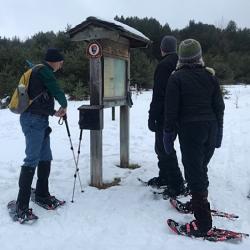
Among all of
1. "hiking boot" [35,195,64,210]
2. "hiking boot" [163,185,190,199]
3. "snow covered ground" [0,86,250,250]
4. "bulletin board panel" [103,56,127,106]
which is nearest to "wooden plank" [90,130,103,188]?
"snow covered ground" [0,86,250,250]

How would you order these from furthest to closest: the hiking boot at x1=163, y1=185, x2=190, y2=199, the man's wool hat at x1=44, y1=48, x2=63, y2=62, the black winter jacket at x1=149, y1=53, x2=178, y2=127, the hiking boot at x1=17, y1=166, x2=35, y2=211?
the hiking boot at x1=163, y1=185, x2=190, y2=199, the black winter jacket at x1=149, y1=53, x2=178, y2=127, the man's wool hat at x1=44, y1=48, x2=63, y2=62, the hiking boot at x1=17, y1=166, x2=35, y2=211

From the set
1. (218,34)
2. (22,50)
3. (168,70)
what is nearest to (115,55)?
(168,70)

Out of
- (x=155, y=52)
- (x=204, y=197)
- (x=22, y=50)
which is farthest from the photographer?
(x=155, y=52)

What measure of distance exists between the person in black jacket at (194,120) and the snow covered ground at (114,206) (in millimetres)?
341

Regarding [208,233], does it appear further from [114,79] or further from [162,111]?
[114,79]

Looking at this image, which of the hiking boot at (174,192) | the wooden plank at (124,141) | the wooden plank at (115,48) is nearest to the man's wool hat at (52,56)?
Answer: the wooden plank at (115,48)

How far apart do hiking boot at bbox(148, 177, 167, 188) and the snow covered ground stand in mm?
154

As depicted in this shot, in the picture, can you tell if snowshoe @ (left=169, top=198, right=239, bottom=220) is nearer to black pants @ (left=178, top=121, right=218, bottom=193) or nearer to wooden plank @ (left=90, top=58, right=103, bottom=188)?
black pants @ (left=178, top=121, right=218, bottom=193)

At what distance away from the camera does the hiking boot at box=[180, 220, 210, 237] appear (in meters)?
4.24

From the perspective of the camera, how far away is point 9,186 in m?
5.75

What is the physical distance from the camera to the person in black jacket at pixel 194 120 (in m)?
4.26

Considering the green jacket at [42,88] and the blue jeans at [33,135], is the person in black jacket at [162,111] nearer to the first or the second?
the green jacket at [42,88]

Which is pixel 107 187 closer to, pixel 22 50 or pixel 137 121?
pixel 137 121

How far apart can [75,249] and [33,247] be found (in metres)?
0.42
